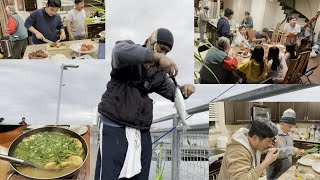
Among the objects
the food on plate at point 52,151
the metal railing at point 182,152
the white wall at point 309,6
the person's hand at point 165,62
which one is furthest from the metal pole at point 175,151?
the white wall at point 309,6

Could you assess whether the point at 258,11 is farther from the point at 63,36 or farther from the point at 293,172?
the point at 63,36

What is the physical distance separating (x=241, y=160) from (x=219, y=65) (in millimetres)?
581

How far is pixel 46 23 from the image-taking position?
9.96 feet

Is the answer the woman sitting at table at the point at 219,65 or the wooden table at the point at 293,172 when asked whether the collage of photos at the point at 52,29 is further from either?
the wooden table at the point at 293,172

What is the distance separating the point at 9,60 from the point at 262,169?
1.64 m

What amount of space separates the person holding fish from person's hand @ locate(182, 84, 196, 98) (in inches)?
3.8

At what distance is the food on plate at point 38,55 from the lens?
10.0ft

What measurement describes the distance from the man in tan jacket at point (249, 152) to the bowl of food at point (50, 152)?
0.86 metres

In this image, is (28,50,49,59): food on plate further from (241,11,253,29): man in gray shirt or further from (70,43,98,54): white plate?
(241,11,253,29): man in gray shirt

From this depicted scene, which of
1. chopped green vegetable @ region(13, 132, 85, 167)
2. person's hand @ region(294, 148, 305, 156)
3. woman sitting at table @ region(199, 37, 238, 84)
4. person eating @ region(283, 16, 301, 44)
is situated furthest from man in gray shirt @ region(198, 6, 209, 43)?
chopped green vegetable @ region(13, 132, 85, 167)

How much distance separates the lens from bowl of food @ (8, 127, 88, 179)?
3031mm

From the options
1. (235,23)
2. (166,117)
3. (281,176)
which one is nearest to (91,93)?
(166,117)

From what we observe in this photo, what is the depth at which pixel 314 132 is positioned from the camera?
3.15 m

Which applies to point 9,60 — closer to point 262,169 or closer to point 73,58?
point 73,58
